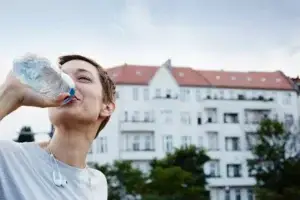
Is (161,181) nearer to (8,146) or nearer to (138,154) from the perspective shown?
(138,154)

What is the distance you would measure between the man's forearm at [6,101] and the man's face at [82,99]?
34 cm

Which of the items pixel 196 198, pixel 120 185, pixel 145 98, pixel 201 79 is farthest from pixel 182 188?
pixel 201 79

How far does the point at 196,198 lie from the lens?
28.6m

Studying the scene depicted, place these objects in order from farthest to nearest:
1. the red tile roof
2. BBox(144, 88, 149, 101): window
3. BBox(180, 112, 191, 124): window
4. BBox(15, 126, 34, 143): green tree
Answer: the red tile roof → BBox(180, 112, 191, 124): window → BBox(144, 88, 149, 101): window → BBox(15, 126, 34, 143): green tree

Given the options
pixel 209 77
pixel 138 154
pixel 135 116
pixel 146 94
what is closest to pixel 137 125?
pixel 135 116

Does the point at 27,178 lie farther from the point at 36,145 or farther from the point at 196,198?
the point at 196,198

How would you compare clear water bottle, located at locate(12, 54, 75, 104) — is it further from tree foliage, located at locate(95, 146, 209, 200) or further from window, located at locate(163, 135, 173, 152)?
window, located at locate(163, 135, 173, 152)

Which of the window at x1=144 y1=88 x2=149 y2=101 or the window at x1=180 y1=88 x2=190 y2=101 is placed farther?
the window at x1=180 y1=88 x2=190 y2=101

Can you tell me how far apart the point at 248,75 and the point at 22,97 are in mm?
42346

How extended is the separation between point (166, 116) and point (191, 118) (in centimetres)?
167

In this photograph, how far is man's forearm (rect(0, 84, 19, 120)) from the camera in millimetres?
1433

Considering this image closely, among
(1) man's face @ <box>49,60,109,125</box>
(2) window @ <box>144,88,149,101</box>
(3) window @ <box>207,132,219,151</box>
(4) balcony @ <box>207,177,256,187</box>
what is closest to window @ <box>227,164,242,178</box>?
(4) balcony @ <box>207,177,256,187</box>

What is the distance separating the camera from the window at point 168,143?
37812mm

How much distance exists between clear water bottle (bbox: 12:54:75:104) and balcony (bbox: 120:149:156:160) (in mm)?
35420
